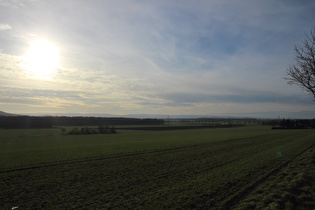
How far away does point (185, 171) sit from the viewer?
11.8m

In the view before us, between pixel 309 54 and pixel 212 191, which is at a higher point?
pixel 309 54

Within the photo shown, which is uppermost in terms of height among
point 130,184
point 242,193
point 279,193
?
point 279,193

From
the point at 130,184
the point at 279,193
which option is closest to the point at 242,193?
the point at 279,193

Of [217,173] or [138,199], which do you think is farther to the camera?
[217,173]

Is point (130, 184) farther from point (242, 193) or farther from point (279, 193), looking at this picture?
point (279, 193)

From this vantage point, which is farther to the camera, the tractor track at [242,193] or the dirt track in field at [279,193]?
the tractor track at [242,193]

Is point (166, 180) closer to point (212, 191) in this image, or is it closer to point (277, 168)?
point (212, 191)

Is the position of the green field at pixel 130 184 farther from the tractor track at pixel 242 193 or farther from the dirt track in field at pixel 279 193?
the dirt track in field at pixel 279 193

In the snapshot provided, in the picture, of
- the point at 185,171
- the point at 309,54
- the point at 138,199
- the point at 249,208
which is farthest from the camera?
the point at 309,54

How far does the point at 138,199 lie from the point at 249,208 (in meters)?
3.66

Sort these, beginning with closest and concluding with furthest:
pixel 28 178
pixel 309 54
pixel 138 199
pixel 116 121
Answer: pixel 138 199
pixel 28 178
pixel 309 54
pixel 116 121

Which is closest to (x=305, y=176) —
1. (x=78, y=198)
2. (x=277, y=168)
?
(x=277, y=168)

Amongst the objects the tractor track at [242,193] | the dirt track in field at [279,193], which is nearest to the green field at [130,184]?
the tractor track at [242,193]

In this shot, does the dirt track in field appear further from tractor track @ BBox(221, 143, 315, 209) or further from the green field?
the green field
